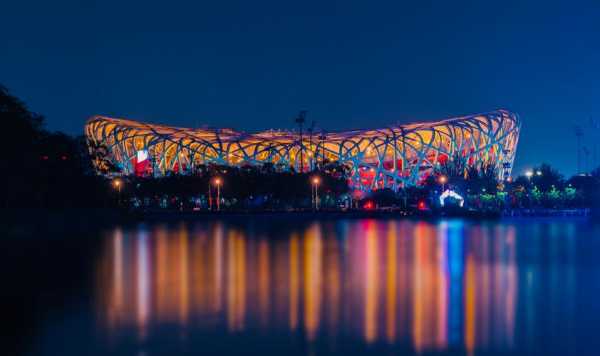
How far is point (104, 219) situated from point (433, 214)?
91.8 ft

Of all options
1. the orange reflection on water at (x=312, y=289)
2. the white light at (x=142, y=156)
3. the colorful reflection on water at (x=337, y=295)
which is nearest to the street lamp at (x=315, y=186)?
the white light at (x=142, y=156)

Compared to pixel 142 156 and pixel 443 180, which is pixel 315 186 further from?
pixel 142 156

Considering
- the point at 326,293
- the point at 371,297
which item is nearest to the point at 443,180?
the point at 326,293


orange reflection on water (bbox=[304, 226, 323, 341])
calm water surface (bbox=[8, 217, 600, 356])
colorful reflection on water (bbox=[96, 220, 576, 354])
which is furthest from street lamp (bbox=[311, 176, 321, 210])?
calm water surface (bbox=[8, 217, 600, 356])

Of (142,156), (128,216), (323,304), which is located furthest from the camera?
(142,156)

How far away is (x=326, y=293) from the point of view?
14273mm

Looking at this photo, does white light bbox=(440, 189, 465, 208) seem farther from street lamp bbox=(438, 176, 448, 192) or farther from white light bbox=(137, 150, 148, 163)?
white light bbox=(137, 150, 148, 163)

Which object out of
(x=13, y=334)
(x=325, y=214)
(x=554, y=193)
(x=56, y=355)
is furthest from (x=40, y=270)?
(x=554, y=193)

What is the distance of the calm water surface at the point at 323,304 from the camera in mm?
9945

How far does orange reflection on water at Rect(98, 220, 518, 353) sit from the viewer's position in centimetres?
1090

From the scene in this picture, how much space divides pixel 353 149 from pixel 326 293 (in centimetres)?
9755

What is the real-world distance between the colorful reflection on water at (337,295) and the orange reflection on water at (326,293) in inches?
0.7

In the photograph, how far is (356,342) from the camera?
9969mm

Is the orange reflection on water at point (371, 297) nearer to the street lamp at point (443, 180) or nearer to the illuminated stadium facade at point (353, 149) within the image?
the street lamp at point (443, 180)
